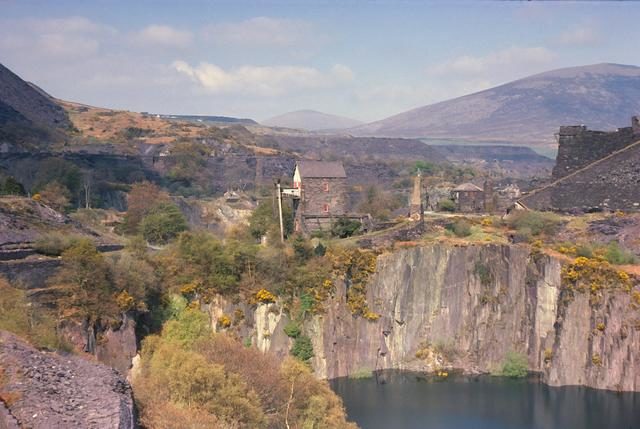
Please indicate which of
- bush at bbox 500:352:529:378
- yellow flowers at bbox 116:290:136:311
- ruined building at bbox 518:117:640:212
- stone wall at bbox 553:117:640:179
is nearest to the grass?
bush at bbox 500:352:529:378

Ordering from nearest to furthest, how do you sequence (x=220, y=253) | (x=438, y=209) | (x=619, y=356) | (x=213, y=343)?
(x=213, y=343) < (x=619, y=356) < (x=220, y=253) < (x=438, y=209)

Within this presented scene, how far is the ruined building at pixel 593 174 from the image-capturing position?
42.8 meters

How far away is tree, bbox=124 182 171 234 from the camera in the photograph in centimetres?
4608

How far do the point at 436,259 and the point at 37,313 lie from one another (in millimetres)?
19545

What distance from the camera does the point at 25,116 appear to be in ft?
298

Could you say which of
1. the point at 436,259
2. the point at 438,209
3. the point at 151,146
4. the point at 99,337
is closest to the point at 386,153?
the point at 151,146

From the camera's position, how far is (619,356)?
34250mm

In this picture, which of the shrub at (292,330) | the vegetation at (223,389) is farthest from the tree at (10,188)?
the shrub at (292,330)

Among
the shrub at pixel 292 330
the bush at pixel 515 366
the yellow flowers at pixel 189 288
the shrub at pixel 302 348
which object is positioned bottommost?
the bush at pixel 515 366

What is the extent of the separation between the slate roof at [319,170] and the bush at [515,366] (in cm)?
1558

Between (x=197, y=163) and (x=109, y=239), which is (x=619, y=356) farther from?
(x=197, y=163)

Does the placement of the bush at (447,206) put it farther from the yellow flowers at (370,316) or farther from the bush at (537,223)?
the yellow flowers at (370,316)

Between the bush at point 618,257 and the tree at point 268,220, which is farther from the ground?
the tree at point 268,220

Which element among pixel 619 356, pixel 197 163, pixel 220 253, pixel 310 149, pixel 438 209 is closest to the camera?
pixel 619 356
